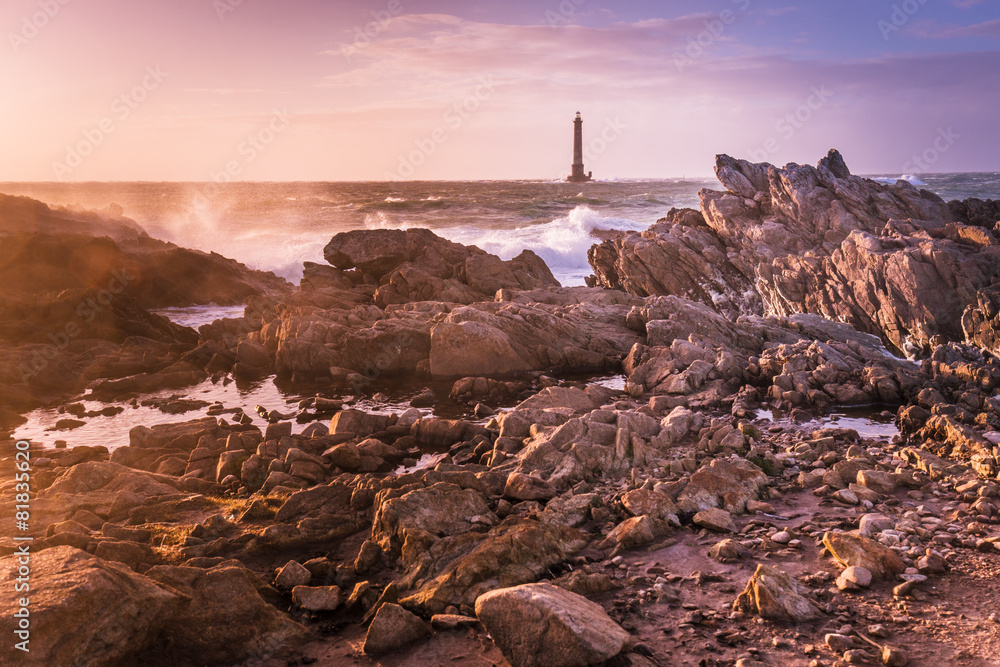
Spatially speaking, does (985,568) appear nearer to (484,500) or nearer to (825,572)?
(825,572)

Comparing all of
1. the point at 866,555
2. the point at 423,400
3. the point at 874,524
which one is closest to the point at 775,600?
the point at 866,555

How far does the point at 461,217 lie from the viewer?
7275 centimetres

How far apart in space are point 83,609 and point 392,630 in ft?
10.0

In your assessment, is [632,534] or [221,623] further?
[632,534]

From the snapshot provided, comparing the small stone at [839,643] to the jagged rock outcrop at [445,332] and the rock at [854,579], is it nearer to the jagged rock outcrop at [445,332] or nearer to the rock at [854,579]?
the rock at [854,579]

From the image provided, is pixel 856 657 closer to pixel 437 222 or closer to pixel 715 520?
pixel 715 520

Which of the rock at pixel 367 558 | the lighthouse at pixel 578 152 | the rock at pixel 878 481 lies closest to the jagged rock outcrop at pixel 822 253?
the rock at pixel 878 481

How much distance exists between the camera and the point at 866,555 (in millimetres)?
8148

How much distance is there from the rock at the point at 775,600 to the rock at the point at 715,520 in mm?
1828

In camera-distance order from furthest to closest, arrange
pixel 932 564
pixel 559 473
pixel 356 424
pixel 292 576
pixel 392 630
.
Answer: pixel 356 424 < pixel 559 473 < pixel 292 576 < pixel 932 564 < pixel 392 630

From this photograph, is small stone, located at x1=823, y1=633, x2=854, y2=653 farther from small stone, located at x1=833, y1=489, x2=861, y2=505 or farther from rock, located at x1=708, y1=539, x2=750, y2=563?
small stone, located at x1=833, y1=489, x2=861, y2=505

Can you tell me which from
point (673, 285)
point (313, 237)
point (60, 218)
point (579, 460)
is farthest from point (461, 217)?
point (579, 460)

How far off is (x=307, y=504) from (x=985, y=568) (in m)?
9.49

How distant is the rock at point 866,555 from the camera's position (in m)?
8.02
